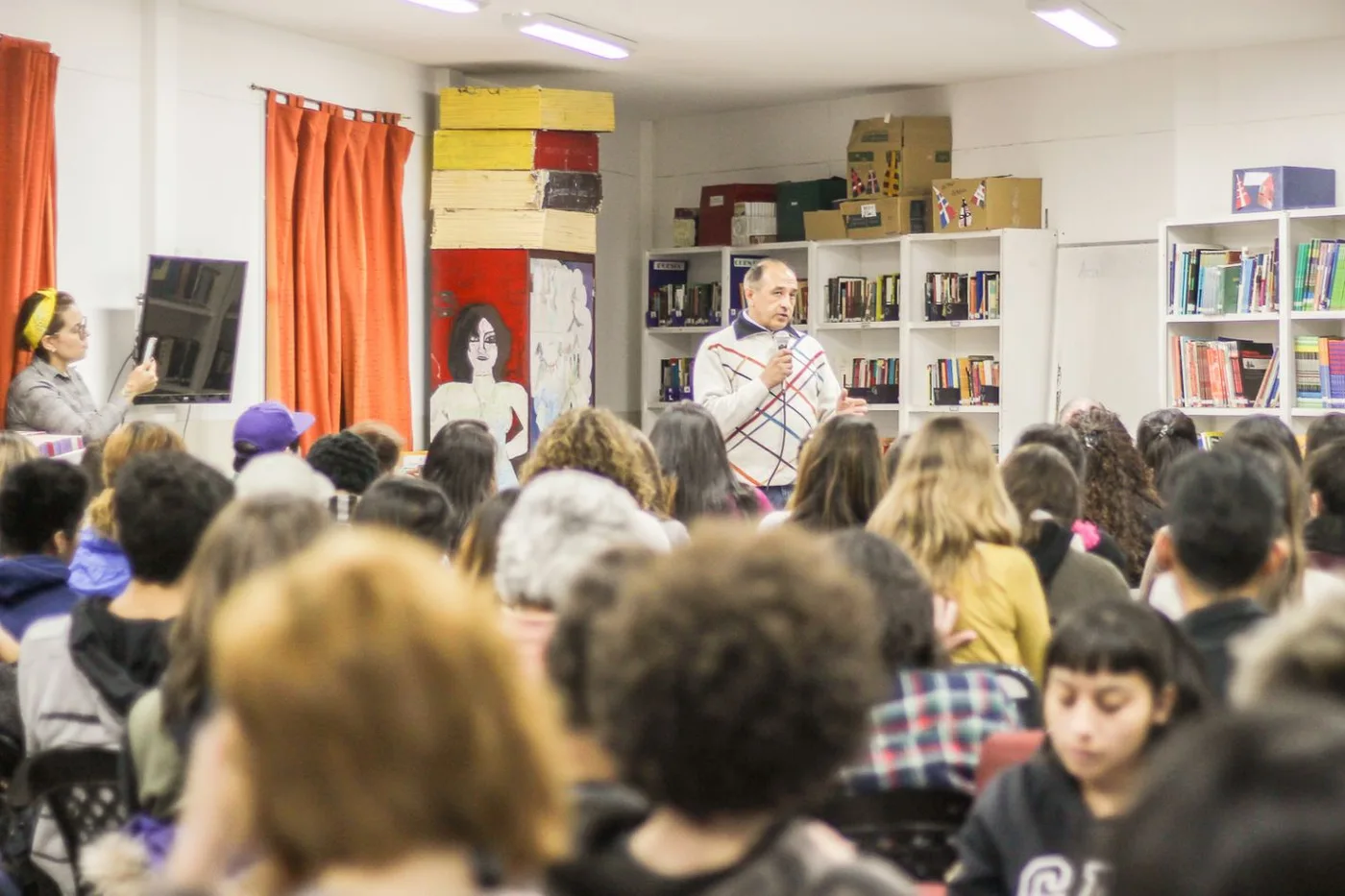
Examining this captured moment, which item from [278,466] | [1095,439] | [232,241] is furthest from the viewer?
[232,241]

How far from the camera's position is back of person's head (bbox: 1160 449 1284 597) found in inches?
92.7

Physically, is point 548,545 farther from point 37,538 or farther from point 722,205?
point 722,205

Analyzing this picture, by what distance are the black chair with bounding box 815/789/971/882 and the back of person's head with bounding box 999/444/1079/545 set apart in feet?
4.68

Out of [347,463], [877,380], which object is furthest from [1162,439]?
[877,380]

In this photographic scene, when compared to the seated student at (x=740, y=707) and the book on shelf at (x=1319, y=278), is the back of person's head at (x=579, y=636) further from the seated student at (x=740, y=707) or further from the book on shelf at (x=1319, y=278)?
the book on shelf at (x=1319, y=278)

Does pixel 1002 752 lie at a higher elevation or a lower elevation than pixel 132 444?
lower

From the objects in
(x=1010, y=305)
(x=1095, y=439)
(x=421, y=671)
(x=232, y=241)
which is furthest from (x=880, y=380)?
(x=421, y=671)

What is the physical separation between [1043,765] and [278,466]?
6.81 ft

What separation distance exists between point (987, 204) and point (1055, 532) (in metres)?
5.62

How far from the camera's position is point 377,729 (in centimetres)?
93

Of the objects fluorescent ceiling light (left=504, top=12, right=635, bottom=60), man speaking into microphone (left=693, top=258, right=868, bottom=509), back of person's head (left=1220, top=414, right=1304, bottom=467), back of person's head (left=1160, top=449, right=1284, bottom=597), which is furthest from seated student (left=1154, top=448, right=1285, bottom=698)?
fluorescent ceiling light (left=504, top=12, right=635, bottom=60)

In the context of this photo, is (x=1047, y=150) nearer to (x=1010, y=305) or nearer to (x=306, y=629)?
(x=1010, y=305)

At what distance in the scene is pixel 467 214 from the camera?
27.4 ft

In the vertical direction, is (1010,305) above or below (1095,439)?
above
